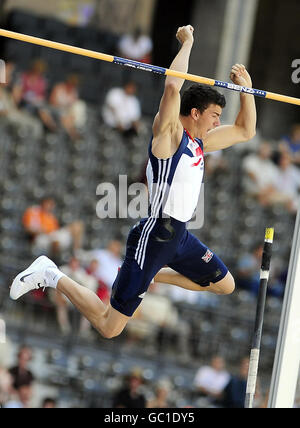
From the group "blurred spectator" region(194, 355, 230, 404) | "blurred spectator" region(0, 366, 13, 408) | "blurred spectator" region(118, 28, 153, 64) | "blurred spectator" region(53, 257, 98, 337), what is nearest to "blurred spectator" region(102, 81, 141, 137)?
"blurred spectator" region(118, 28, 153, 64)

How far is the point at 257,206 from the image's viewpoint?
14.4m

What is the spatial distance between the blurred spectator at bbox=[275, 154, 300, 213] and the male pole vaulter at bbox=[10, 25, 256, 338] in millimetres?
7905

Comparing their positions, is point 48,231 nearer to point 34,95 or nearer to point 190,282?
point 34,95

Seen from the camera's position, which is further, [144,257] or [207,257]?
[207,257]

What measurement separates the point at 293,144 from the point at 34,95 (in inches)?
175

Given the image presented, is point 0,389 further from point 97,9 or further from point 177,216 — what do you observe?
point 97,9

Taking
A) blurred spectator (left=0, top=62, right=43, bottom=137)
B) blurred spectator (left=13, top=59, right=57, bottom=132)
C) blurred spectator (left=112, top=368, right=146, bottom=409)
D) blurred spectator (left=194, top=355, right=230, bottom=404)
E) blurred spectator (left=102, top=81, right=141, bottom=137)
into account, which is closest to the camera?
blurred spectator (left=112, top=368, right=146, bottom=409)

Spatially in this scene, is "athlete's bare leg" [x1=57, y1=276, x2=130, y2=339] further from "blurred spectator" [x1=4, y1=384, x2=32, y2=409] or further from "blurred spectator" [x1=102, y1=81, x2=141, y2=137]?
"blurred spectator" [x1=102, y1=81, x2=141, y2=137]

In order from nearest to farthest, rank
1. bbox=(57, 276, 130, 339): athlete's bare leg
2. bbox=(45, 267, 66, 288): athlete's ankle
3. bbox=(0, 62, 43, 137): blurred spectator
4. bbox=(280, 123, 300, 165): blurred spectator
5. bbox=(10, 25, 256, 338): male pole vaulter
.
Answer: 1. bbox=(10, 25, 256, 338): male pole vaulter
2. bbox=(57, 276, 130, 339): athlete's bare leg
3. bbox=(45, 267, 66, 288): athlete's ankle
4. bbox=(0, 62, 43, 137): blurred spectator
5. bbox=(280, 123, 300, 165): blurred spectator

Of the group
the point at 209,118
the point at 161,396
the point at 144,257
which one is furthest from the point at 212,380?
the point at 209,118

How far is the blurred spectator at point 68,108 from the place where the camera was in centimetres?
1345

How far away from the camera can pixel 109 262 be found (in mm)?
12039

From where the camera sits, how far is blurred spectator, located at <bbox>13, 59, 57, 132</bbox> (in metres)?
13.2
